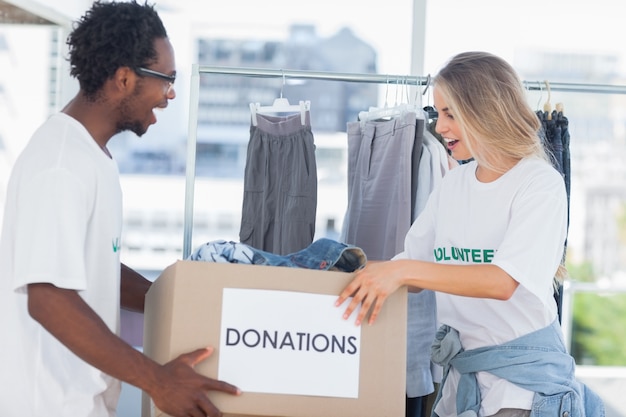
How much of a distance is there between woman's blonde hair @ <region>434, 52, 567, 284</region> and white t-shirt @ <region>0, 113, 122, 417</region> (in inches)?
30.5

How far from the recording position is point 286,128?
266 cm

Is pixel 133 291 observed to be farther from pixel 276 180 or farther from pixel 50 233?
pixel 276 180

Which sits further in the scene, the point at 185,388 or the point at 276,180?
the point at 276,180

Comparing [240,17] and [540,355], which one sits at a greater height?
[240,17]

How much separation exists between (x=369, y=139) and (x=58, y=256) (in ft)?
4.82

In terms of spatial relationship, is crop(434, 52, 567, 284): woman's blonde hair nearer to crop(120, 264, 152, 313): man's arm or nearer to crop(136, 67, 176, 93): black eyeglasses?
crop(136, 67, 176, 93): black eyeglasses

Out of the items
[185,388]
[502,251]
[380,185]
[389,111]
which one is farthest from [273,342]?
[389,111]

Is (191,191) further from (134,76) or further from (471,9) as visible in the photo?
(471,9)

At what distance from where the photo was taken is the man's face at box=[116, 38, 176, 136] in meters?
1.58

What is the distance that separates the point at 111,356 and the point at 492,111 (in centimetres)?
96

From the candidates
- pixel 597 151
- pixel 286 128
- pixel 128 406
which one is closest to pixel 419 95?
pixel 286 128

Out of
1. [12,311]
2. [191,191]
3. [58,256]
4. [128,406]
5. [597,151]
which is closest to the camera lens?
[58,256]

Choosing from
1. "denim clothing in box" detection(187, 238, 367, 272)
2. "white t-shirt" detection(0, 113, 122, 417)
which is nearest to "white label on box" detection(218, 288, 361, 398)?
"denim clothing in box" detection(187, 238, 367, 272)

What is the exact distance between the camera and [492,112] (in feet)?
5.80
